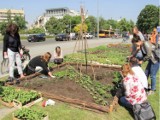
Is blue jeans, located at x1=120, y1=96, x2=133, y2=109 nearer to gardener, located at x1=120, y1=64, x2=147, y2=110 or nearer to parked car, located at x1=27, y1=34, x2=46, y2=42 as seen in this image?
gardener, located at x1=120, y1=64, x2=147, y2=110

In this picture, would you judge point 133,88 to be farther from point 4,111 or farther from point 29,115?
point 4,111

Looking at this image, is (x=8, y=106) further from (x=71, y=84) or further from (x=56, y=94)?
(x=71, y=84)

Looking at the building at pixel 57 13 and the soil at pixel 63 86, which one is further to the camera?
the building at pixel 57 13

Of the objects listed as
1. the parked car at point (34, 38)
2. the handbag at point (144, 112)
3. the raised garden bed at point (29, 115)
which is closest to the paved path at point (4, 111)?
the raised garden bed at point (29, 115)

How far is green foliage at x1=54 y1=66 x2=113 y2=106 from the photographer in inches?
263

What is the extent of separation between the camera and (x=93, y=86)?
305 inches

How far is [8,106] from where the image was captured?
6.15m

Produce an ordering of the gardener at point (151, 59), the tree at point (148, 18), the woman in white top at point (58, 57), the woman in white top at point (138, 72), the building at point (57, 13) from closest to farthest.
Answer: the woman in white top at point (138, 72)
the gardener at point (151, 59)
the woman in white top at point (58, 57)
the tree at point (148, 18)
the building at point (57, 13)

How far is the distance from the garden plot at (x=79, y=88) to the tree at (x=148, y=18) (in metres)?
72.3

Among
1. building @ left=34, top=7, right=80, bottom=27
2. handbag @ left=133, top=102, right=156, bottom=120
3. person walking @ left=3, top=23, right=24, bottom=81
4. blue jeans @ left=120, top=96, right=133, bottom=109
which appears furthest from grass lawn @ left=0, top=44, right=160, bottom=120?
building @ left=34, top=7, right=80, bottom=27

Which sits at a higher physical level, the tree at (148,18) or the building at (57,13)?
the building at (57,13)

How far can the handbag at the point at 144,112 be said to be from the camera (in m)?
5.41

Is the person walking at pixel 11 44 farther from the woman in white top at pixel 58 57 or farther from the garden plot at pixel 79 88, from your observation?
the woman in white top at pixel 58 57

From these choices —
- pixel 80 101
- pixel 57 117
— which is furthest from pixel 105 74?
pixel 57 117
